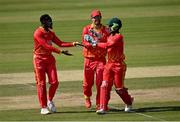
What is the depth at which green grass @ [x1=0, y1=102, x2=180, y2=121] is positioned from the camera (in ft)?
50.5

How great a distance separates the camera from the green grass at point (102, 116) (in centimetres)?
1538

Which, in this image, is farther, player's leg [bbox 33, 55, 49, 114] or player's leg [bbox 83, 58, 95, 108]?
player's leg [bbox 83, 58, 95, 108]

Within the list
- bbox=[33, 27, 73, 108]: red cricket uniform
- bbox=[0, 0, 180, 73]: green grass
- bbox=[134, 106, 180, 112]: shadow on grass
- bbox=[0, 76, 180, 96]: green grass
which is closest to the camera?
bbox=[33, 27, 73, 108]: red cricket uniform

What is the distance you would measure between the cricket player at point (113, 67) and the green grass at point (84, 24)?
7321 mm

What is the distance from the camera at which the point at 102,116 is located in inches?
619

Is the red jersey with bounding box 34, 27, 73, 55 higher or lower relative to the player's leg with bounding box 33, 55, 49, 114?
higher

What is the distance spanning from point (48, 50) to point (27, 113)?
1.48 meters

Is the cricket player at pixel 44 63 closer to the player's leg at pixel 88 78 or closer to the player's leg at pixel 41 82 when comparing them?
the player's leg at pixel 41 82

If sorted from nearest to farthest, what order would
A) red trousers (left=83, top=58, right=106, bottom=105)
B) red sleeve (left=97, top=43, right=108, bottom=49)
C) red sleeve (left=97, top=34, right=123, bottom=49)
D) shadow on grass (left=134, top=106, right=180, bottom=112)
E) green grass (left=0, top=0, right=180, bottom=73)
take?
red sleeve (left=97, top=34, right=123, bottom=49) < red sleeve (left=97, top=43, right=108, bottom=49) < shadow on grass (left=134, top=106, right=180, bottom=112) < red trousers (left=83, top=58, right=106, bottom=105) < green grass (left=0, top=0, right=180, bottom=73)

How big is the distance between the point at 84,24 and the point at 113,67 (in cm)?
1944

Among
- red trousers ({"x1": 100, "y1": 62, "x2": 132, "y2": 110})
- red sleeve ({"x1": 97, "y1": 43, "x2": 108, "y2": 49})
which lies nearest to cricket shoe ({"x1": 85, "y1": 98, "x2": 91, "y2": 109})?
red trousers ({"x1": 100, "y1": 62, "x2": 132, "y2": 110})

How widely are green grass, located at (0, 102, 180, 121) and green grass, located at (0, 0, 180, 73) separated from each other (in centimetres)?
682

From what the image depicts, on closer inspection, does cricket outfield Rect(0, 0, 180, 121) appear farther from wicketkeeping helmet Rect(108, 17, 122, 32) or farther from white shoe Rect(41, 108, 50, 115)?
wicketkeeping helmet Rect(108, 17, 122, 32)

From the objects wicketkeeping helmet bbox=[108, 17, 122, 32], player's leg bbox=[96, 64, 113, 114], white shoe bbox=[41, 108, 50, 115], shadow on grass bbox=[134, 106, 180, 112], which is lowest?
shadow on grass bbox=[134, 106, 180, 112]
